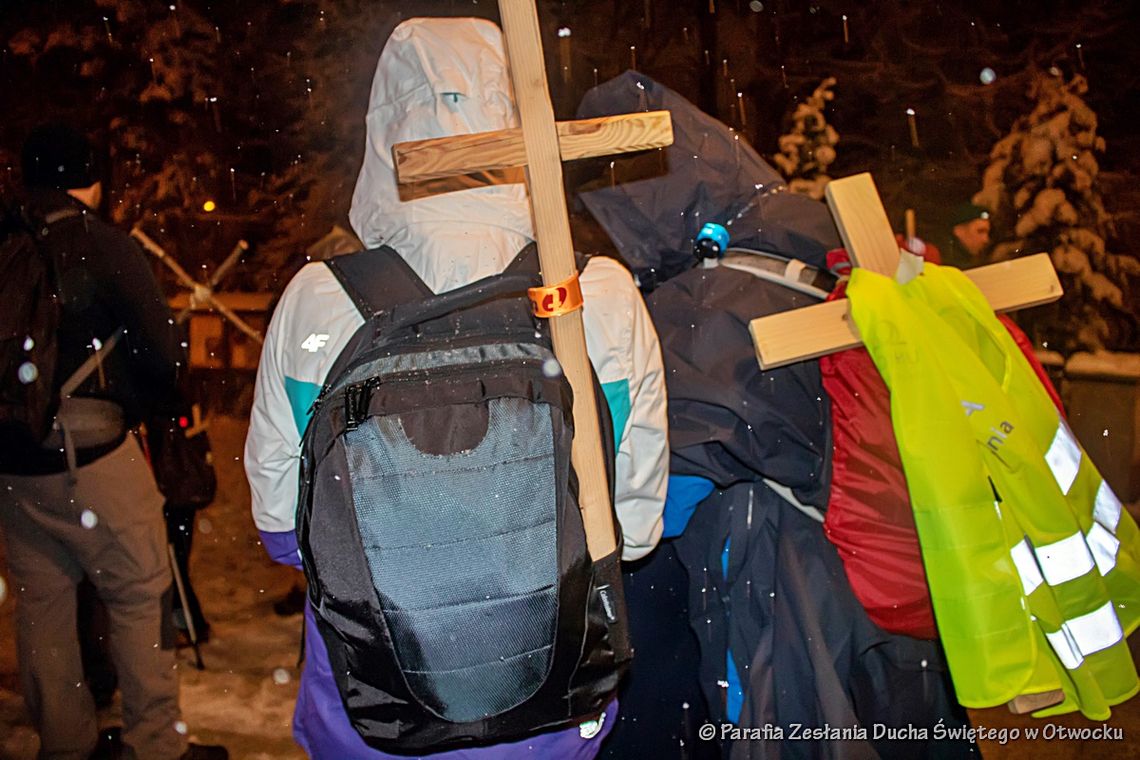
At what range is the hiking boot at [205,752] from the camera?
250cm

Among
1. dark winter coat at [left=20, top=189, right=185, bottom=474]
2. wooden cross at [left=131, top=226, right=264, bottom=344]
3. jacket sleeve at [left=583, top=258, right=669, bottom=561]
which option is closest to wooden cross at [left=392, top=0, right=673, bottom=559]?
jacket sleeve at [left=583, top=258, right=669, bottom=561]

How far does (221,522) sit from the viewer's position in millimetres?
3289

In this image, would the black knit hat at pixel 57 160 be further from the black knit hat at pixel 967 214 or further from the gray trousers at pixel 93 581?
the black knit hat at pixel 967 214

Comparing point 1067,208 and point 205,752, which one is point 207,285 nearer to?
point 205,752

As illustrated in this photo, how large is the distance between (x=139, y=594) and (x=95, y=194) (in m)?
0.94

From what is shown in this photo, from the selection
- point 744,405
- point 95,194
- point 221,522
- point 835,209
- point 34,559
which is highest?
point 95,194

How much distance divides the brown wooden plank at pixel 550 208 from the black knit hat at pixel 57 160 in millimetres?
1370

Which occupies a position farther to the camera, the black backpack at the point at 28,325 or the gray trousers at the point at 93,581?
the gray trousers at the point at 93,581

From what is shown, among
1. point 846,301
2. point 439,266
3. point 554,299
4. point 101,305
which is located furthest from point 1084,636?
point 101,305

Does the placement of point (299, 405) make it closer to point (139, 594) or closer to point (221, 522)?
point (139, 594)

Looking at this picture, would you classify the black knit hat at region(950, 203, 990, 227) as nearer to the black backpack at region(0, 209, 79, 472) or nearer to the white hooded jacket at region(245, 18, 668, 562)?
the white hooded jacket at region(245, 18, 668, 562)

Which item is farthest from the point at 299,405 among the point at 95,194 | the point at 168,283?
the point at 168,283

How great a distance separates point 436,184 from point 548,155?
0.68ft

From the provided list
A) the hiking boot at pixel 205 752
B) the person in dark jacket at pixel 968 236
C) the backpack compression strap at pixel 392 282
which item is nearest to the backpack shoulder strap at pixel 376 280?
the backpack compression strap at pixel 392 282
